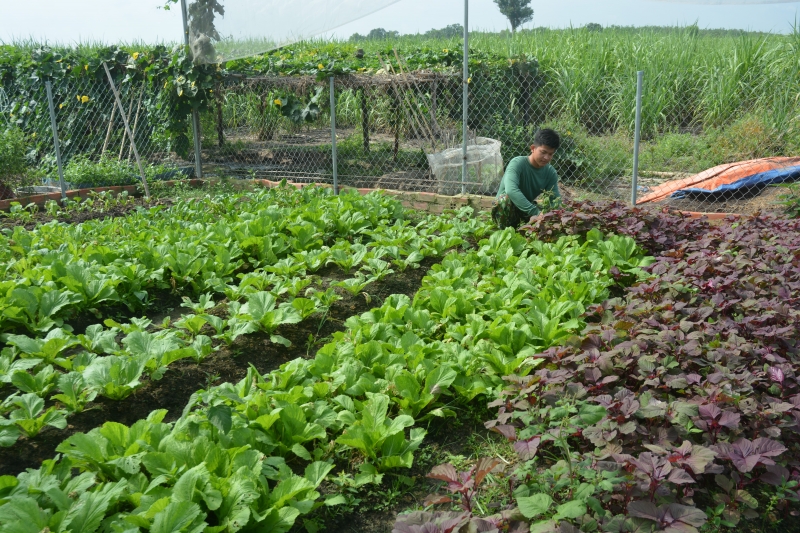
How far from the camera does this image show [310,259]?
4.77m

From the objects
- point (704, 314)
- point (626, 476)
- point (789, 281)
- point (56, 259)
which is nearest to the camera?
point (626, 476)

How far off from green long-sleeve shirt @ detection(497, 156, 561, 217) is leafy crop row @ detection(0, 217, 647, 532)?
1.57 meters

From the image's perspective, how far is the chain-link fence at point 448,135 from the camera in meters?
7.64

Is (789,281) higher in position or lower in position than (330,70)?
lower

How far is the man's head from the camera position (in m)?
5.32

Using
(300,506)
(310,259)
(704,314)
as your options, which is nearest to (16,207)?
(310,259)

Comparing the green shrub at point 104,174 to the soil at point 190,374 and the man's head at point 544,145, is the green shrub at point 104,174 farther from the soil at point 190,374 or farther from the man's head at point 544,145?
the man's head at point 544,145

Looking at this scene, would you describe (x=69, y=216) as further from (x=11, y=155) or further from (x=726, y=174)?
(x=726, y=174)

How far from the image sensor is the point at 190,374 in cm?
337

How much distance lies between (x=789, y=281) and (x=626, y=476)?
7.01 ft

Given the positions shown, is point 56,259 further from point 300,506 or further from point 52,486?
point 300,506

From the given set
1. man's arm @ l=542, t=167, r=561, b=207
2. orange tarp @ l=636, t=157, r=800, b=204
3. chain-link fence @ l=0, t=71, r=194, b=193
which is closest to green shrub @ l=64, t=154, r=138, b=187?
chain-link fence @ l=0, t=71, r=194, b=193

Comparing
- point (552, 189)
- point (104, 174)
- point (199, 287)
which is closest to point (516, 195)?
point (552, 189)

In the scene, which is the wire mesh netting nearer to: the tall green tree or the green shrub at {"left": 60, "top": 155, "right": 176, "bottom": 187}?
the tall green tree
